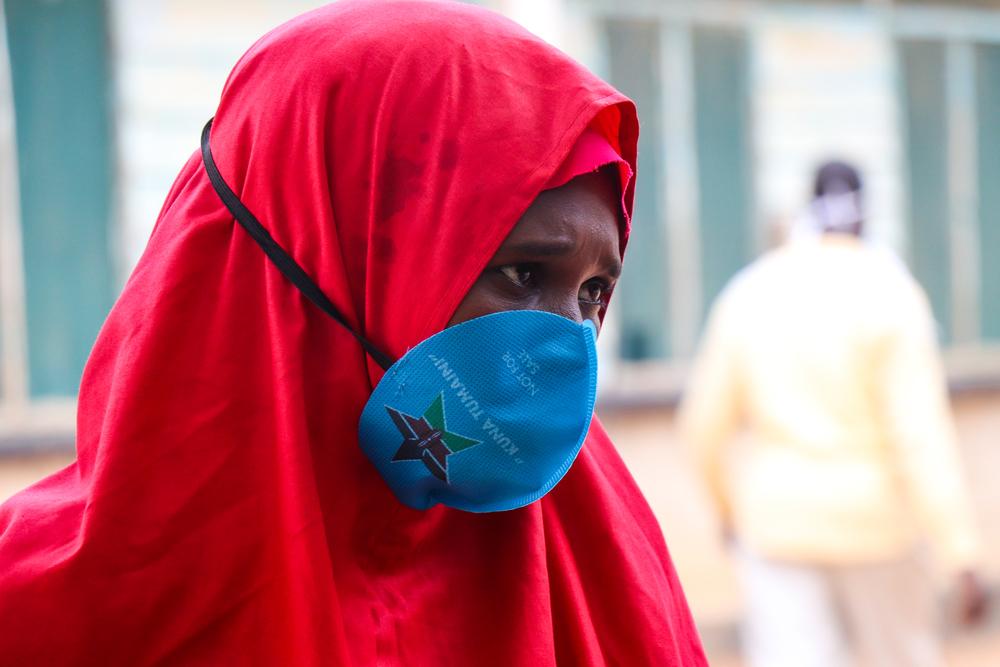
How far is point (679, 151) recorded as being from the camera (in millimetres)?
7027

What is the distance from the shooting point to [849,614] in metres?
4.07

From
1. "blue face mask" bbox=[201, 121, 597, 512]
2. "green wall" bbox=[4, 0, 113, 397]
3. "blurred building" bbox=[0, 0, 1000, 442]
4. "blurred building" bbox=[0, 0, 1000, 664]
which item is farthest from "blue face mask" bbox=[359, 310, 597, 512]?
"green wall" bbox=[4, 0, 113, 397]

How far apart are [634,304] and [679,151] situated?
0.83 m

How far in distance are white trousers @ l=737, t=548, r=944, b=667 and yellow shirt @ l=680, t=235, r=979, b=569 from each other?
71mm

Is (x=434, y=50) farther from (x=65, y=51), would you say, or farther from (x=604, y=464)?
(x=65, y=51)

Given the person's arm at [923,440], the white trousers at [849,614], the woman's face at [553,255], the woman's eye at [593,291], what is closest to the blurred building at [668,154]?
the person's arm at [923,440]

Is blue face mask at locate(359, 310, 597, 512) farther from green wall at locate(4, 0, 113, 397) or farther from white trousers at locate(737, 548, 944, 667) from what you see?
green wall at locate(4, 0, 113, 397)

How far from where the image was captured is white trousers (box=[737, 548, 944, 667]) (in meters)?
4.02

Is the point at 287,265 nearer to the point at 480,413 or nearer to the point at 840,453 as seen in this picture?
the point at 480,413

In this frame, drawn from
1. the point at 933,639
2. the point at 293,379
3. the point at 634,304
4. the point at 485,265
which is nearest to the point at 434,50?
the point at 485,265

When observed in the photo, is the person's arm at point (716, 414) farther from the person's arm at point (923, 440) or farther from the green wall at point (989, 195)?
the green wall at point (989, 195)

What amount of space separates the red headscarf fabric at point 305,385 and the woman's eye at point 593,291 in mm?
193

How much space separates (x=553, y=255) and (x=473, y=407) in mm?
191

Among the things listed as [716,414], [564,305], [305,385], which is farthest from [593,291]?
[716,414]
